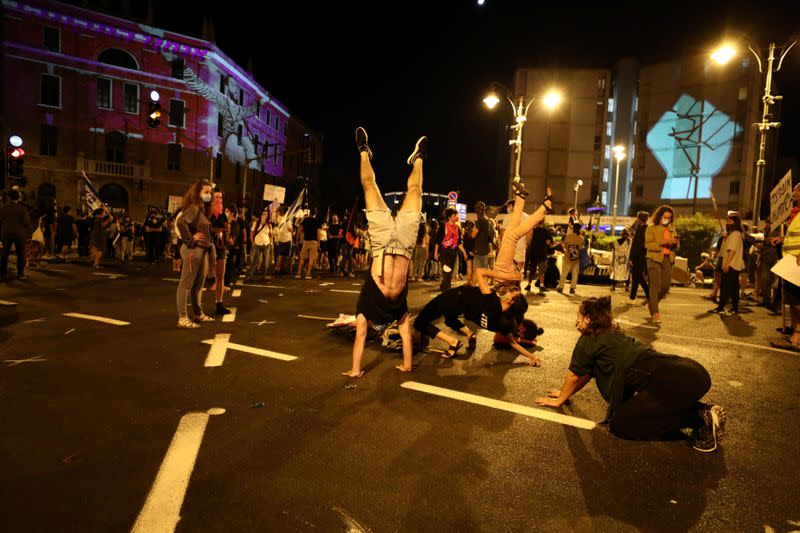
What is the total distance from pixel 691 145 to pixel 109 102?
60855mm

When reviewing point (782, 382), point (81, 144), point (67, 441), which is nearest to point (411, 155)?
point (67, 441)

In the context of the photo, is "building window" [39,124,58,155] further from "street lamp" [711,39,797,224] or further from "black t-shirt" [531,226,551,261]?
"street lamp" [711,39,797,224]

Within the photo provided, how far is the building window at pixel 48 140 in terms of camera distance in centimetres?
4003

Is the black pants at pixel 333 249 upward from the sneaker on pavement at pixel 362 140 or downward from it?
downward

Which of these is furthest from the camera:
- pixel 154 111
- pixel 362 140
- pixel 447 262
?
pixel 154 111

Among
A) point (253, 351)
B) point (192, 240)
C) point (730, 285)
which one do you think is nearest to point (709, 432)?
point (253, 351)

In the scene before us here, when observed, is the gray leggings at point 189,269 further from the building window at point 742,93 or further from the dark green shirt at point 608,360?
the building window at point 742,93

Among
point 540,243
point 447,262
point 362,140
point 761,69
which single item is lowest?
point 447,262

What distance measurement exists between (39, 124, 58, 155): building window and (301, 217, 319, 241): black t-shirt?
122 feet

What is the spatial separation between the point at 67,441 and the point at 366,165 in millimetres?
3700

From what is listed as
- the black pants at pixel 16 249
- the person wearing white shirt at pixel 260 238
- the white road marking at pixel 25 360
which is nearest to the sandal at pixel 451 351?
the white road marking at pixel 25 360

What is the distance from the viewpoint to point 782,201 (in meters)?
9.77

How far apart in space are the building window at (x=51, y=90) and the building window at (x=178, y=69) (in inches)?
358

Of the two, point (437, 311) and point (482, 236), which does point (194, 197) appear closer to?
point (437, 311)
